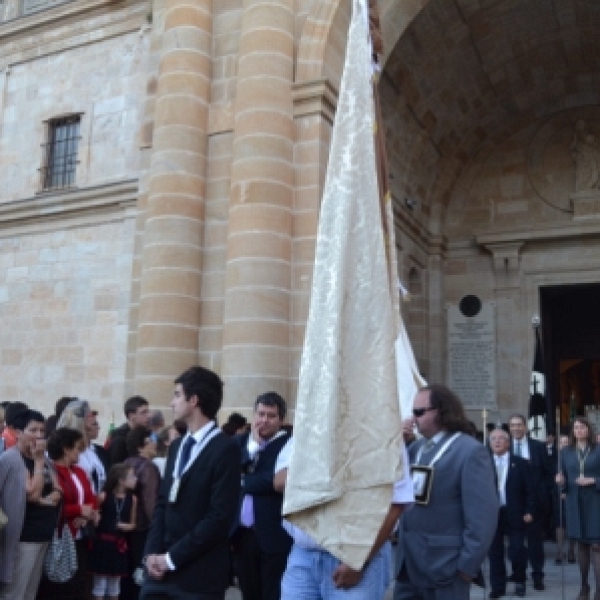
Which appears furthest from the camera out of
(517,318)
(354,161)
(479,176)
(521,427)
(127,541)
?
(479,176)

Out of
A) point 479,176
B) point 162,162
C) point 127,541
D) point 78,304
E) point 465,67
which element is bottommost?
point 127,541

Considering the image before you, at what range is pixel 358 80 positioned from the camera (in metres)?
3.77

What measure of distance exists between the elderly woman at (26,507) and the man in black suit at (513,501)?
4.67 m

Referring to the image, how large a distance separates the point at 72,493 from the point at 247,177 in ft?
19.4

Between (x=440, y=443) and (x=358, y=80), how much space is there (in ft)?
6.25

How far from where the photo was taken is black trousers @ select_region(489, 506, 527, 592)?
26.3ft

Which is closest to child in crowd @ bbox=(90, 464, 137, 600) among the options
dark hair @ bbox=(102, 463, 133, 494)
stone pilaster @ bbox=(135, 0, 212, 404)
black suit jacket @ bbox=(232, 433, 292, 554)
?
dark hair @ bbox=(102, 463, 133, 494)

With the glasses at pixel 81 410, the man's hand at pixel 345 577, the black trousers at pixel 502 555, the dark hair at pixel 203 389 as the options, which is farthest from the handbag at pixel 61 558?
the black trousers at pixel 502 555

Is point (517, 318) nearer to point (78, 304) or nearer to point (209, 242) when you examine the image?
point (209, 242)

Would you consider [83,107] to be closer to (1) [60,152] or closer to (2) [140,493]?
(1) [60,152]

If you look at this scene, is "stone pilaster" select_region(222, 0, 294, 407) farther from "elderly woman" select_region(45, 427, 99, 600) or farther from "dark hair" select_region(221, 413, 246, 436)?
"elderly woman" select_region(45, 427, 99, 600)

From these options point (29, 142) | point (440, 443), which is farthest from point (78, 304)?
point (440, 443)

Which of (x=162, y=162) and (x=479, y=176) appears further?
(x=479, y=176)

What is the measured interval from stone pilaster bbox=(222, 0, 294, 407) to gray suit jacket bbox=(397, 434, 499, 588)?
631 centimetres
